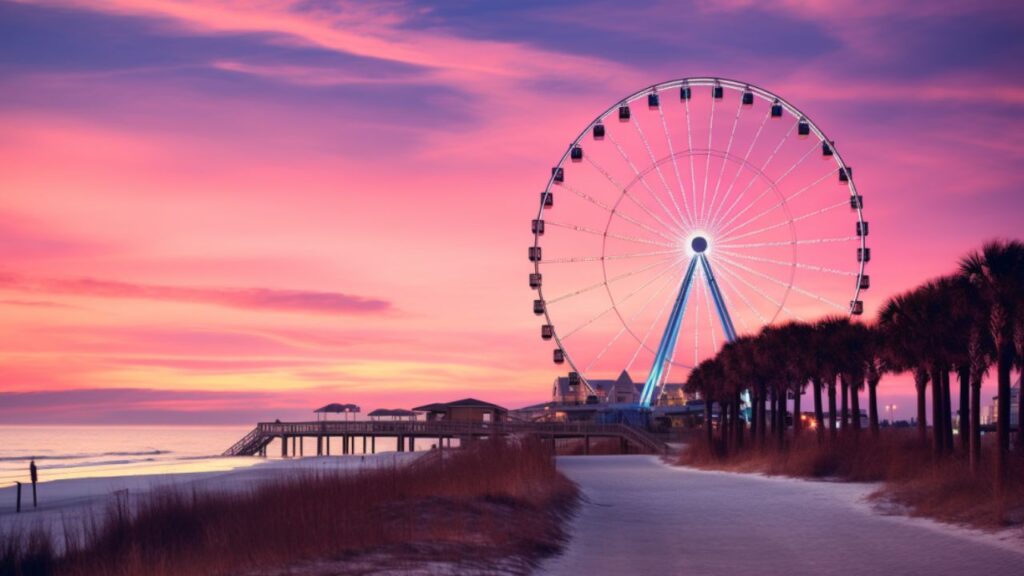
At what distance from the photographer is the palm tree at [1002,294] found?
24.6m

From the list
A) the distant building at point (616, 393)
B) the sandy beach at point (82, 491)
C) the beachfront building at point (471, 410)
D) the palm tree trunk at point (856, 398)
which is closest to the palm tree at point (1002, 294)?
the sandy beach at point (82, 491)

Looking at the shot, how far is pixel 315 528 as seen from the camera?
47.1 feet

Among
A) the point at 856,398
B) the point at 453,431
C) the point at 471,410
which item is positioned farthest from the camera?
the point at 471,410

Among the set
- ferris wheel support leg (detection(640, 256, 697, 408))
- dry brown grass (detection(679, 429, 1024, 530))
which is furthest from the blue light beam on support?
dry brown grass (detection(679, 429, 1024, 530))

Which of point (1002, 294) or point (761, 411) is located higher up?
point (1002, 294)

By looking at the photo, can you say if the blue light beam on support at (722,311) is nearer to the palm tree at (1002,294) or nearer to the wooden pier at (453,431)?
the wooden pier at (453,431)

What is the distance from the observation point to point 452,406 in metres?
98.6

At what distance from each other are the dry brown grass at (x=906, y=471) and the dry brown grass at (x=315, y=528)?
7030 millimetres

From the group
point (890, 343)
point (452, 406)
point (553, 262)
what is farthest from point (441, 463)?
point (452, 406)

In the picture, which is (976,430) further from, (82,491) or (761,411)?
(82,491)

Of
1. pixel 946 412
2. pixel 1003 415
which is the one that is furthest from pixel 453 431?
pixel 1003 415

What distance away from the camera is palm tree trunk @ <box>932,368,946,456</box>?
31622 mm

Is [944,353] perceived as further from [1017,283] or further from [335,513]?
[335,513]

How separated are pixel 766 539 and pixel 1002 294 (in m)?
10.4
